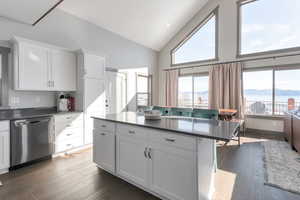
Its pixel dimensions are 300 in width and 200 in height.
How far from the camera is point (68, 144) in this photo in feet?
10.7

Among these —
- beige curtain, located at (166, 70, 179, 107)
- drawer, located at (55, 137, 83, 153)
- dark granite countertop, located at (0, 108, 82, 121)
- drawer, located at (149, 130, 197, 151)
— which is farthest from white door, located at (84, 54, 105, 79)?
beige curtain, located at (166, 70, 179, 107)

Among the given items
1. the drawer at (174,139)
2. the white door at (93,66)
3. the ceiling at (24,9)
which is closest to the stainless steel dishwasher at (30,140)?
the white door at (93,66)

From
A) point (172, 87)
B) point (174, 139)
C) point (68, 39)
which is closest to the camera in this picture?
point (174, 139)

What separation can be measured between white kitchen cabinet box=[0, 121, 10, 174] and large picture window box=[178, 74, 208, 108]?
554cm

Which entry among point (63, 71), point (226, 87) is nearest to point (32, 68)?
point (63, 71)

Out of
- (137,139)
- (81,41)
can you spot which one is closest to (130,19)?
(81,41)

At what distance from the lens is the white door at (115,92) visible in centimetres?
482

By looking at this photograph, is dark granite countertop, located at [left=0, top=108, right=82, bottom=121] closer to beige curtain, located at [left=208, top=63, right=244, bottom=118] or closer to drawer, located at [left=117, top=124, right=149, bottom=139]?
drawer, located at [left=117, top=124, right=149, bottom=139]

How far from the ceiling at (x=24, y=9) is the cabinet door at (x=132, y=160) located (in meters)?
2.66

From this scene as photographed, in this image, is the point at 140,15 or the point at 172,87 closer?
the point at 140,15

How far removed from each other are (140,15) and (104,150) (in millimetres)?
4076

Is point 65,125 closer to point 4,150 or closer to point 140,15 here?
point 4,150

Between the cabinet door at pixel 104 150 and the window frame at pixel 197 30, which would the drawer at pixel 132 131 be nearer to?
the cabinet door at pixel 104 150

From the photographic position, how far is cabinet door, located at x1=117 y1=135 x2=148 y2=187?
193 centimetres
